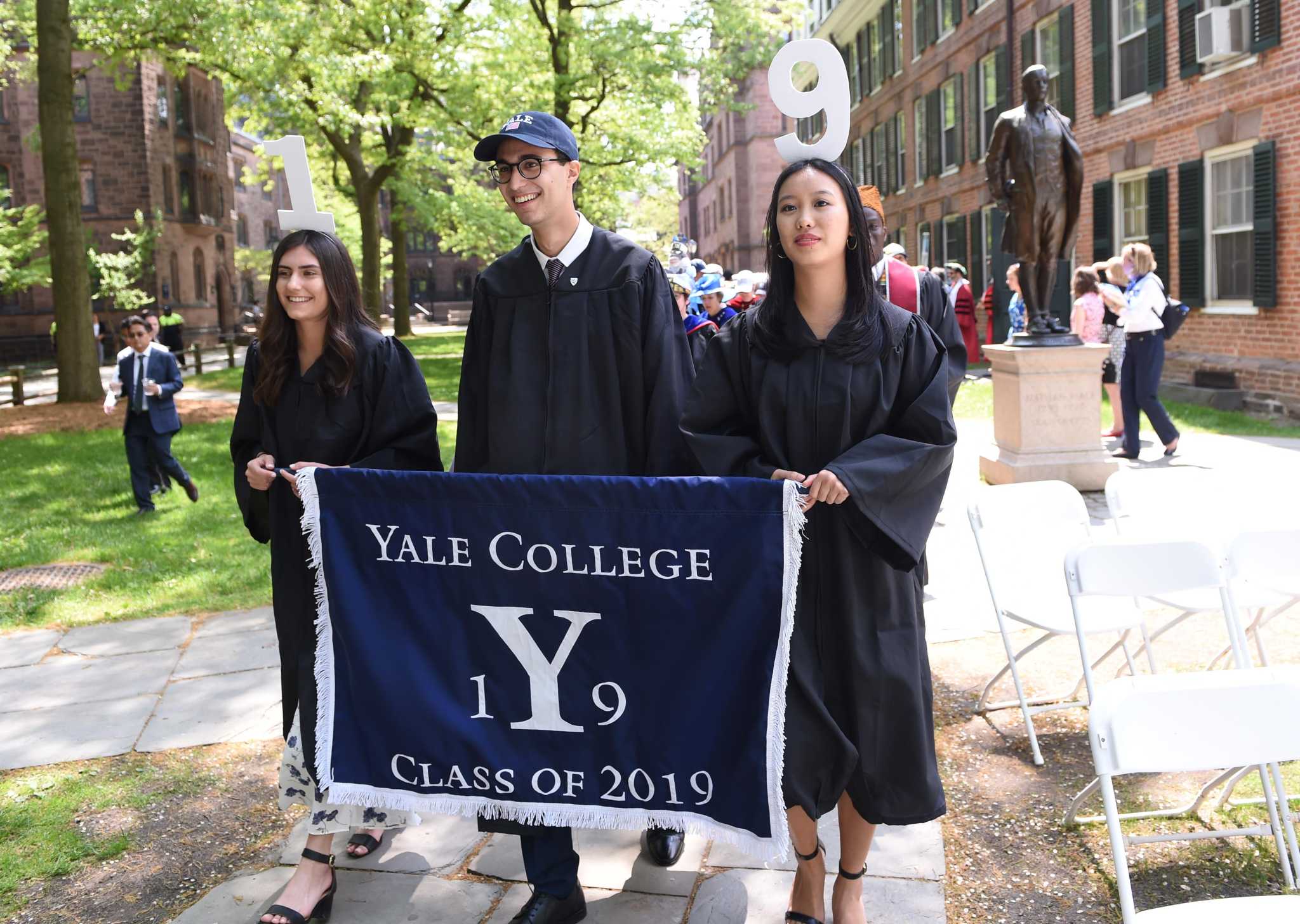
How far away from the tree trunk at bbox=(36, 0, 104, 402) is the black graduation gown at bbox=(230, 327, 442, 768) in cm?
1626

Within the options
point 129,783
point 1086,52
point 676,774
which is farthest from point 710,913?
point 1086,52

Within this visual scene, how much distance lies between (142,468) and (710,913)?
28.0ft

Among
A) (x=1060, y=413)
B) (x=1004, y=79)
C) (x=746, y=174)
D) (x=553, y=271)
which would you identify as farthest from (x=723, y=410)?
(x=746, y=174)

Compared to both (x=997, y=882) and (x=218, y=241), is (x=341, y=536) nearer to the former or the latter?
(x=997, y=882)

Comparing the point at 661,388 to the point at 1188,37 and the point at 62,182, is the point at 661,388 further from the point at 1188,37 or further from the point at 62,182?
the point at 62,182

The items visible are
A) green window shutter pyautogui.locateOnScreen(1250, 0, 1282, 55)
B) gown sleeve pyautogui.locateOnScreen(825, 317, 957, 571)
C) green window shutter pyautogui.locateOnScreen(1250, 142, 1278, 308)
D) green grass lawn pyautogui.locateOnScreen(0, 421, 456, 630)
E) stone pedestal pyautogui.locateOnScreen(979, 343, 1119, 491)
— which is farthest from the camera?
green window shutter pyautogui.locateOnScreen(1250, 142, 1278, 308)

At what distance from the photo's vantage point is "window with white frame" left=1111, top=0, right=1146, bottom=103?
57.5 feet

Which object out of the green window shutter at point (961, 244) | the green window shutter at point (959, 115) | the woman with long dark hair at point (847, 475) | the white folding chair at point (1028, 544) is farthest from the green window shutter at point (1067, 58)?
the woman with long dark hair at point (847, 475)

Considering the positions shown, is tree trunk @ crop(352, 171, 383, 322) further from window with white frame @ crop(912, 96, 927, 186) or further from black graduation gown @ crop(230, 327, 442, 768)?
black graduation gown @ crop(230, 327, 442, 768)

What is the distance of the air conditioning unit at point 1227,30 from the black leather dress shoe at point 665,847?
1452 centimetres

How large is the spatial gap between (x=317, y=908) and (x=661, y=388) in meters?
1.76

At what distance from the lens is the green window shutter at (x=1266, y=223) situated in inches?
559

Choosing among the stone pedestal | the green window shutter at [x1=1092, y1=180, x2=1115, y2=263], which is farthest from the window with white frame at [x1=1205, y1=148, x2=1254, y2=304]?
the stone pedestal

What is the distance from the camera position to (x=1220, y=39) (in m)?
14.9
